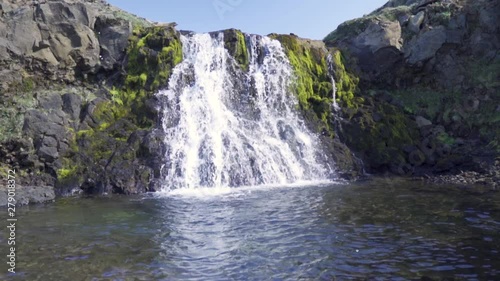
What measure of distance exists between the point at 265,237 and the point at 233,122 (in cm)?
1285

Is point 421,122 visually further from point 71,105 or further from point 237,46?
point 71,105

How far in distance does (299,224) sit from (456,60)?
2062 cm

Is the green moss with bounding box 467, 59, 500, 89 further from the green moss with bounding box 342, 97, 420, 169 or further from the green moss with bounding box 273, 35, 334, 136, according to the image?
the green moss with bounding box 273, 35, 334, 136

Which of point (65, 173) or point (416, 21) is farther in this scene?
point (416, 21)

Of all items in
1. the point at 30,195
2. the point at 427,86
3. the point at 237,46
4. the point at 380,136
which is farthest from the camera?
the point at 427,86

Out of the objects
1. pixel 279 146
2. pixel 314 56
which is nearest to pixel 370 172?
pixel 279 146

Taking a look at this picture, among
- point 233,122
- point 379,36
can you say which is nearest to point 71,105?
point 233,122

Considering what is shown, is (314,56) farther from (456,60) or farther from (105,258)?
(105,258)

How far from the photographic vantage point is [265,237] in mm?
11828

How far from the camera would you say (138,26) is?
1058 inches

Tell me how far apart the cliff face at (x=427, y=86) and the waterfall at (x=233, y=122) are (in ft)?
12.6

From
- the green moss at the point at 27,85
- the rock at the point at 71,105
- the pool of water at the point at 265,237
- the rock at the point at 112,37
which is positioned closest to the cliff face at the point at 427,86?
the pool of water at the point at 265,237

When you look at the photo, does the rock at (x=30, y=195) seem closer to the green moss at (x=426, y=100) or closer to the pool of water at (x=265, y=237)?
the pool of water at (x=265, y=237)

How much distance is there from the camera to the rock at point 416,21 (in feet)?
97.7
